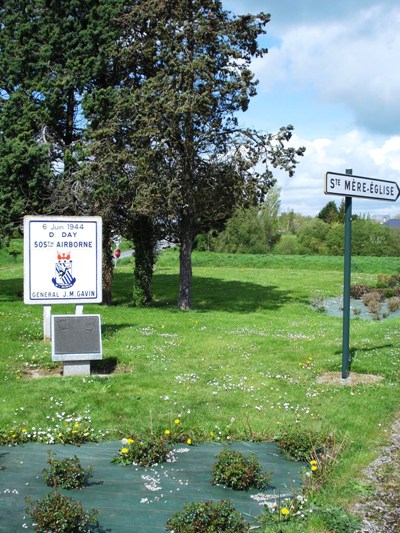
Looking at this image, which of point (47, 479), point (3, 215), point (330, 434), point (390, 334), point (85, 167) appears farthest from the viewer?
point (3, 215)

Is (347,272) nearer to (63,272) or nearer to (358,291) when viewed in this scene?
(63,272)

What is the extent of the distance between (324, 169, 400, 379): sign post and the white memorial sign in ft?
16.9

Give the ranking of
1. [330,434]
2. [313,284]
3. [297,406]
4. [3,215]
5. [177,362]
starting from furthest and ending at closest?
[313,284] < [3,215] < [177,362] < [297,406] < [330,434]

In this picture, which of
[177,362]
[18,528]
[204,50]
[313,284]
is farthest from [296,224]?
[18,528]

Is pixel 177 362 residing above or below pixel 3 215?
below

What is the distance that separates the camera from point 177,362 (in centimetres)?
1135

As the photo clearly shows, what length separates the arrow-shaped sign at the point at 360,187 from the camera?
28.4ft

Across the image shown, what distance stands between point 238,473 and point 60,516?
5.81 ft

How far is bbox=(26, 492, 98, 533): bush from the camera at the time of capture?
4.41 meters

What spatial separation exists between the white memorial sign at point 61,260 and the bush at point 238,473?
668cm

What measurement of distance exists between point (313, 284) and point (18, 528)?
30843 millimetres

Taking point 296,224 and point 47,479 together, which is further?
point 296,224

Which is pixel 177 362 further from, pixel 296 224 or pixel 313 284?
pixel 296 224

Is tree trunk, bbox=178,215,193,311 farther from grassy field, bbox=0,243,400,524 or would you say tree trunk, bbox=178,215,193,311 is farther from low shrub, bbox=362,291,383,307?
low shrub, bbox=362,291,383,307
